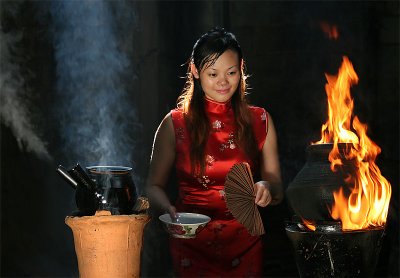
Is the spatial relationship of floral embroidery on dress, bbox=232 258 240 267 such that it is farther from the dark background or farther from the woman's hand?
the dark background

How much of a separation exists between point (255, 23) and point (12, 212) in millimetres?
2537

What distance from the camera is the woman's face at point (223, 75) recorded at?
405 centimetres

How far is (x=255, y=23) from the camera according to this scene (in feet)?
21.0

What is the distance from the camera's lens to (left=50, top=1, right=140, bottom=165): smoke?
5.73 meters

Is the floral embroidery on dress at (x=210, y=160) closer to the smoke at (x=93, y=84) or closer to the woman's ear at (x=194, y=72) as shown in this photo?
the woman's ear at (x=194, y=72)

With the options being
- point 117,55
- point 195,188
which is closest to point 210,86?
point 195,188

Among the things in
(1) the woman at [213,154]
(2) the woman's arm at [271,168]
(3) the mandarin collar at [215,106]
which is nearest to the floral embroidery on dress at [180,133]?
(1) the woman at [213,154]

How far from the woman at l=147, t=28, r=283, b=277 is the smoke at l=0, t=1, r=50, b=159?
1762 mm

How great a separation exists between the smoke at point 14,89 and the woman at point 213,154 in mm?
1762

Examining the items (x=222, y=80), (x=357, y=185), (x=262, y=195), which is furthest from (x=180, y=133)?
(x=357, y=185)

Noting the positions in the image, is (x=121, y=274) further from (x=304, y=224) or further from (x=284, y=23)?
(x=284, y=23)

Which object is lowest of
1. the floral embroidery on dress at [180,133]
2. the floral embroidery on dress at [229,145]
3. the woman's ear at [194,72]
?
the floral embroidery on dress at [229,145]

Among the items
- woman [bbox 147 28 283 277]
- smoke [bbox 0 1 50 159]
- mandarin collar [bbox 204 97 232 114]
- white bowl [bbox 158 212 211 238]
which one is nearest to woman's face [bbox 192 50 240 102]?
woman [bbox 147 28 283 277]

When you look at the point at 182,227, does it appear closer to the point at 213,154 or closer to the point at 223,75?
the point at 213,154
